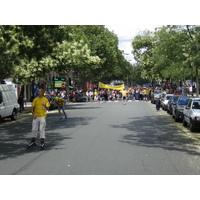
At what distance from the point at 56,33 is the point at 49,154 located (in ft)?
38.1

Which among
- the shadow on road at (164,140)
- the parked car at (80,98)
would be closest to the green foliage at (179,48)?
the shadow on road at (164,140)

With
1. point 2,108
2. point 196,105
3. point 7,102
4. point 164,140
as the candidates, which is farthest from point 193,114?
point 7,102

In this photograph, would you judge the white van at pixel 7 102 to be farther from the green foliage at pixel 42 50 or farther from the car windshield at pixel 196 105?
the car windshield at pixel 196 105

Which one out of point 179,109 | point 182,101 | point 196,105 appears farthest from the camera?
point 182,101

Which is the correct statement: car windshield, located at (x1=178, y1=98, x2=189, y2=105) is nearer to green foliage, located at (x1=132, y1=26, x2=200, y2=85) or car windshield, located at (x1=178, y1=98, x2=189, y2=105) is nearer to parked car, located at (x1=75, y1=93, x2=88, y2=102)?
green foliage, located at (x1=132, y1=26, x2=200, y2=85)

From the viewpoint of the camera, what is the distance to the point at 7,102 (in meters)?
20.2

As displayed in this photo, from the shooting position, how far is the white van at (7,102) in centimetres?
1934

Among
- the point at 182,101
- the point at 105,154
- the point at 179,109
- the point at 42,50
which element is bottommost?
the point at 105,154

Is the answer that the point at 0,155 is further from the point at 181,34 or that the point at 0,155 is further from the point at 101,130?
the point at 181,34

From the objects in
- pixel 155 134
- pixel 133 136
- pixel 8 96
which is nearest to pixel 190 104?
pixel 155 134

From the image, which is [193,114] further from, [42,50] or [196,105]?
[42,50]

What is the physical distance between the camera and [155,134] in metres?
13.6

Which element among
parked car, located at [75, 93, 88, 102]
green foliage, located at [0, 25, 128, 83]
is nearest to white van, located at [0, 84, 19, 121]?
green foliage, located at [0, 25, 128, 83]

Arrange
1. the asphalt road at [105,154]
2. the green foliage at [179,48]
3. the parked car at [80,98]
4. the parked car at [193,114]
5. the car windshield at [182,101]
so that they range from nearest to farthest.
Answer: the asphalt road at [105,154] < the parked car at [193,114] < the green foliage at [179,48] < the car windshield at [182,101] < the parked car at [80,98]
